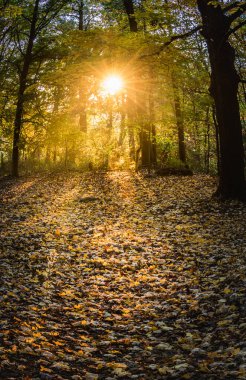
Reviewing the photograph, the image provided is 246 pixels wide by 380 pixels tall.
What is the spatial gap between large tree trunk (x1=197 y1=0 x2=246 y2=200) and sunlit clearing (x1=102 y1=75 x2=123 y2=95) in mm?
4716

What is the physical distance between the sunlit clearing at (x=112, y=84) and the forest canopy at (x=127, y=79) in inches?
2.2

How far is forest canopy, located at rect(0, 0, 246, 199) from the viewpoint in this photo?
14.3 metres

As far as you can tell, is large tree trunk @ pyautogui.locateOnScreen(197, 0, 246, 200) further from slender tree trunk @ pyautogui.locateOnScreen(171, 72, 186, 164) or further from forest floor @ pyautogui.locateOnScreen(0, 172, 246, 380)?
slender tree trunk @ pyautogui.locateOnScreen(171, 72, 186, 164)

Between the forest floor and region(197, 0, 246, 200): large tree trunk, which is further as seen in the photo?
region(197, 0, 246, 200): large tree trunk

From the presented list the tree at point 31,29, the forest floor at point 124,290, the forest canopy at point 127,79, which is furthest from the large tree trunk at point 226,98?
the tree at point 31,29

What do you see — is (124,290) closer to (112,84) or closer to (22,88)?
(112,84)

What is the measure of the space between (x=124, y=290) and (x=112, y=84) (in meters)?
12.2

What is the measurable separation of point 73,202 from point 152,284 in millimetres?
8866

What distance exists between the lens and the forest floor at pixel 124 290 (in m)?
5.11

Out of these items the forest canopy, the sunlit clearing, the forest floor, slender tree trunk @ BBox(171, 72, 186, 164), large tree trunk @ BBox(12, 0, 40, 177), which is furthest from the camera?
large tree trunk @ BBox(12, 0, 40, 177)

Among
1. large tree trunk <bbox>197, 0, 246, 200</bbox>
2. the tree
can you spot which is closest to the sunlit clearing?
large tree trunk <bbox>197, 0, 246, 200</bbox>

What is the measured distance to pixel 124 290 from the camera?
7.92m

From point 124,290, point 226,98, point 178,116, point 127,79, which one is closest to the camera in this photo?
point 124,290

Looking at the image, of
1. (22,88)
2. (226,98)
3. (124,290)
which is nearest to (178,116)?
(226,98)
